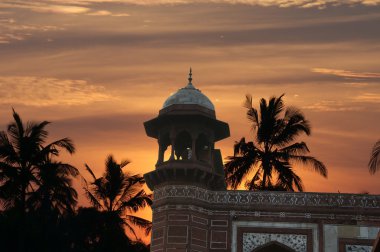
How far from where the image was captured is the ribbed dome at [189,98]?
43719 millimetres

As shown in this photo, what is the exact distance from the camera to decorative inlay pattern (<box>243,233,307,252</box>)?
40844 millimetres

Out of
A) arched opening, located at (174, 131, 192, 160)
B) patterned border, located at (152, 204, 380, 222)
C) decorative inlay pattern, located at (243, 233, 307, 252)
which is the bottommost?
decorative inlay pattern, located at (243, 233, 307, 252)

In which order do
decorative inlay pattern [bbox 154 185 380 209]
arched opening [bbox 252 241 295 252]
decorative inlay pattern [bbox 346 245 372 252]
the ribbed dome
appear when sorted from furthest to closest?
the ribbed dome
decorative inlay pattern [bbox 154 185 380 209]
arched opening [bbox 252 241 295 252]
decorative inlay pattern [bbox 346 245 372 252]

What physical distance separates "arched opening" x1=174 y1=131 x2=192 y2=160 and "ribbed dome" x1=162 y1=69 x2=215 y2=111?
1793 millimetres

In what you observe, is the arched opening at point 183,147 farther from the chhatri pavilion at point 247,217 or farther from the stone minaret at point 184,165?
the chhatri pavilion at point 247,217

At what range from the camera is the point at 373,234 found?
4056 cm

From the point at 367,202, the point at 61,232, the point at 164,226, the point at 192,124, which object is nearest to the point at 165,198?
the point at 164,226

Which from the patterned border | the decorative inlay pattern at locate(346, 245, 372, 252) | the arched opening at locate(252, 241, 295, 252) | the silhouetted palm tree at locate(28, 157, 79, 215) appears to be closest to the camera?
the decorative inlay pattern at locate(346, 245, 372, 252)

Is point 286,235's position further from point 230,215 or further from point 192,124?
point 192,124

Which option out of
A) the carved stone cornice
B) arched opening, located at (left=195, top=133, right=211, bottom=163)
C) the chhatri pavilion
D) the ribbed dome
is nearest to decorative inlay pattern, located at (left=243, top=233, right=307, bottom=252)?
the chhatri pavilion

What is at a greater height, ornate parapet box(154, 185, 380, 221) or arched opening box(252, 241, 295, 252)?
ornate parapet box(154, 185, 380, 221)

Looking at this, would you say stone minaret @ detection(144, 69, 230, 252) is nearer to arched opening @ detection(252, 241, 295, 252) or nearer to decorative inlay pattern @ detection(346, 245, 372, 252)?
arched opening @ detection(252, 241, 295, 252)

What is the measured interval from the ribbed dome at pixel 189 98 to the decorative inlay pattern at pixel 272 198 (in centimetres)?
422

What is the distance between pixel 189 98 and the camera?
43.8m
